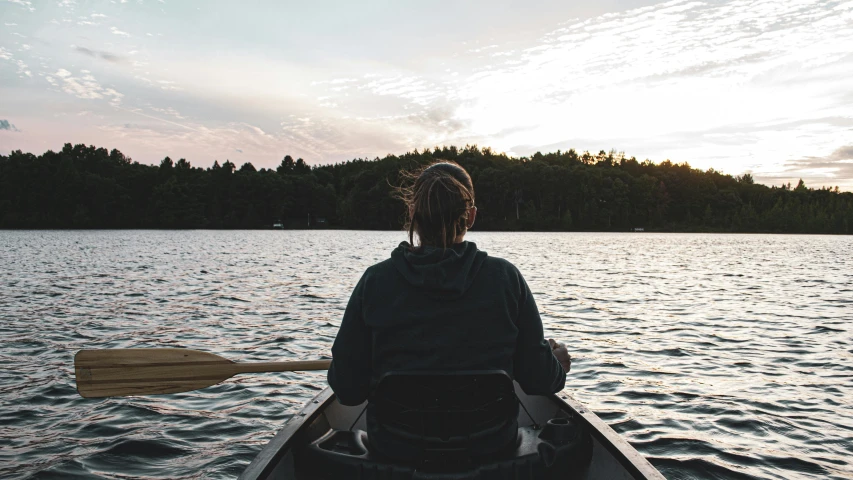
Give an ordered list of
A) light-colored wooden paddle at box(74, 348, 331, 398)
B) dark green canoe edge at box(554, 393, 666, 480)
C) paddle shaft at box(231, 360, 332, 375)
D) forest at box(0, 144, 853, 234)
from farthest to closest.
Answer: forest at box(0, 144, 853, 234), light-colored wooden paddle at box(74, 348, 331, 398), paddle shaft at box(231, 360, 332, 375), dark green canoe edge at box(554, 393, 666, 480)

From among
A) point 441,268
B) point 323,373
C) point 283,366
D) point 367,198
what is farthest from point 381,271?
point 367,198

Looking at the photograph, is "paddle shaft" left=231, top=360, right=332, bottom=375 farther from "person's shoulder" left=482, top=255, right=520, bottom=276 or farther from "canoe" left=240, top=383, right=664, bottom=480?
"person's shoulder" left=482, top=255, right=520, bottom=276

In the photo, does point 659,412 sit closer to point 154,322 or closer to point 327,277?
point 154,322

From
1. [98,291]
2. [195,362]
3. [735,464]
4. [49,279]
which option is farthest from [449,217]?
[49,279]

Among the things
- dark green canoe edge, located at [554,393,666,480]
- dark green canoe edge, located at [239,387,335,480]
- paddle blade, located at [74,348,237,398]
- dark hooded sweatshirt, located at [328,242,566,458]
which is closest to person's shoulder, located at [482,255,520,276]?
dark hooded sweatshirt, located at [328,242,566,458]

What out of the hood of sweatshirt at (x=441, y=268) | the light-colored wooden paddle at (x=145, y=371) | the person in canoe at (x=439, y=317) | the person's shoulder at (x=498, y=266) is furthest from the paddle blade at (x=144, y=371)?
the person's shoulder at (x=498, y=266)

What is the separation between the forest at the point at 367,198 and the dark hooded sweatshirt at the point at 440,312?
100 m

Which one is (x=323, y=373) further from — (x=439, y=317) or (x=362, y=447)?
(x=439, y=317)

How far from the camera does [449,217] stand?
94.7 inches

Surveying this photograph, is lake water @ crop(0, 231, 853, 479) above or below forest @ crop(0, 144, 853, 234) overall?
below

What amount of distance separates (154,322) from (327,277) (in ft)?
31.2

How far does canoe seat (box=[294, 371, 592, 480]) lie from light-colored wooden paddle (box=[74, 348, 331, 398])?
2295mm

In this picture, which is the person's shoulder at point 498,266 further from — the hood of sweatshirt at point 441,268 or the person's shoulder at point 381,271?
the person's shoulder at point 381,271

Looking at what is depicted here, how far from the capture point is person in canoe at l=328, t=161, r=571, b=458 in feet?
7.23
